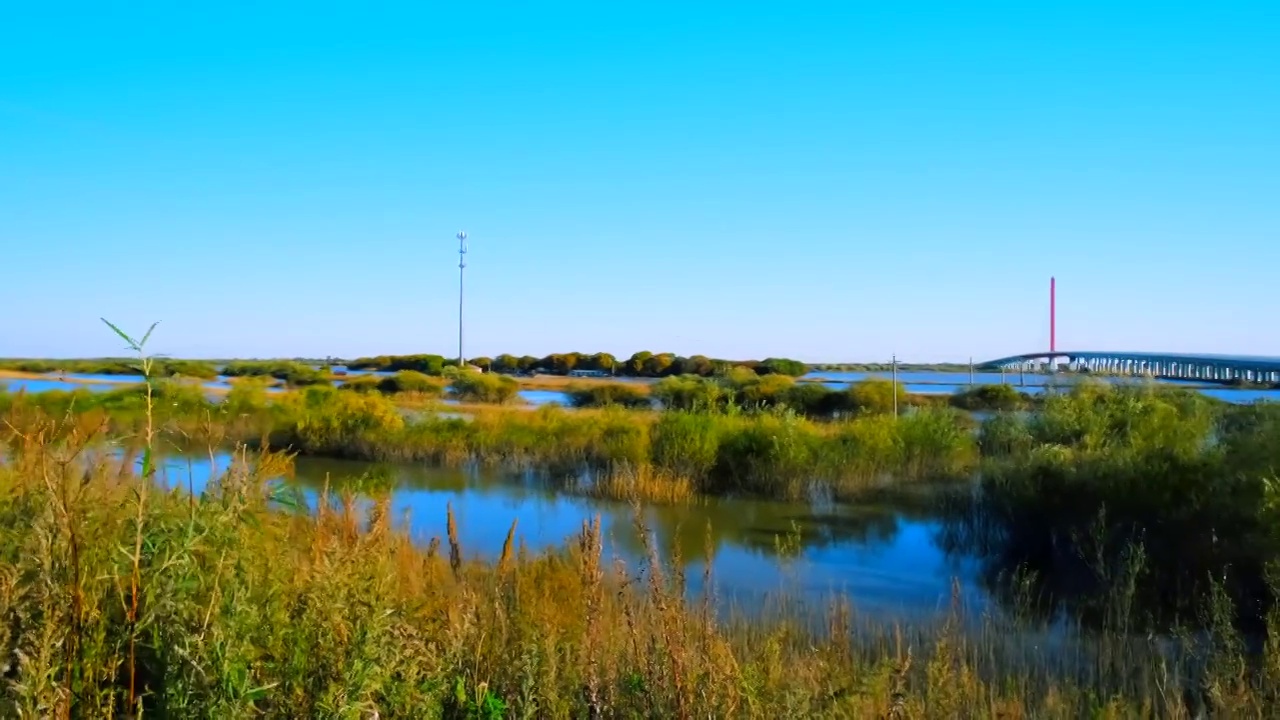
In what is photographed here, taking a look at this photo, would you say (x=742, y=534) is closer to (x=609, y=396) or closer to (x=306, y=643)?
(x=306, y=643)

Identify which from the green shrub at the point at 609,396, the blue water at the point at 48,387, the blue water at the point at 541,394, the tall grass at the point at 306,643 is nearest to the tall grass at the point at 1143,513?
the tall grass at the point at 306,643

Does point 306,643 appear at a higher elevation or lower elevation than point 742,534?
higher

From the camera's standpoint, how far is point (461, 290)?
1689 inches

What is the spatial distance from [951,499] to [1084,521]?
2.74 meters

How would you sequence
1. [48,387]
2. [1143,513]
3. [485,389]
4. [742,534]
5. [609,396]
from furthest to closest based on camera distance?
[48,387], [485,389], [609,396], [742,534], [1143,513]

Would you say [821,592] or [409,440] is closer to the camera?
[821,592]

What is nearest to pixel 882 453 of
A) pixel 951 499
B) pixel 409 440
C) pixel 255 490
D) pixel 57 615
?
pixel 951 499

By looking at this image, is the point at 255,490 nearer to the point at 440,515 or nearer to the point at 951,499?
the point at 440,515

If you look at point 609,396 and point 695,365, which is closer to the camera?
point 609,396

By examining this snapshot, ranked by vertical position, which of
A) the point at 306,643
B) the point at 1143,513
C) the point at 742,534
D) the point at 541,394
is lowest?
the point at 742,534

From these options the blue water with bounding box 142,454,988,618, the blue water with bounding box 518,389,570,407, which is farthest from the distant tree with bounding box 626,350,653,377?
the blue water with bounding box 142,454,988,618

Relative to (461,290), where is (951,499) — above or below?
below

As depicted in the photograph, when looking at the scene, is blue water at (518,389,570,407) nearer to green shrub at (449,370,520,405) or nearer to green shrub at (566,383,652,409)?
green shrub at (449,370,520,405)

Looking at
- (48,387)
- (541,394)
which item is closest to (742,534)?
(541,394)
